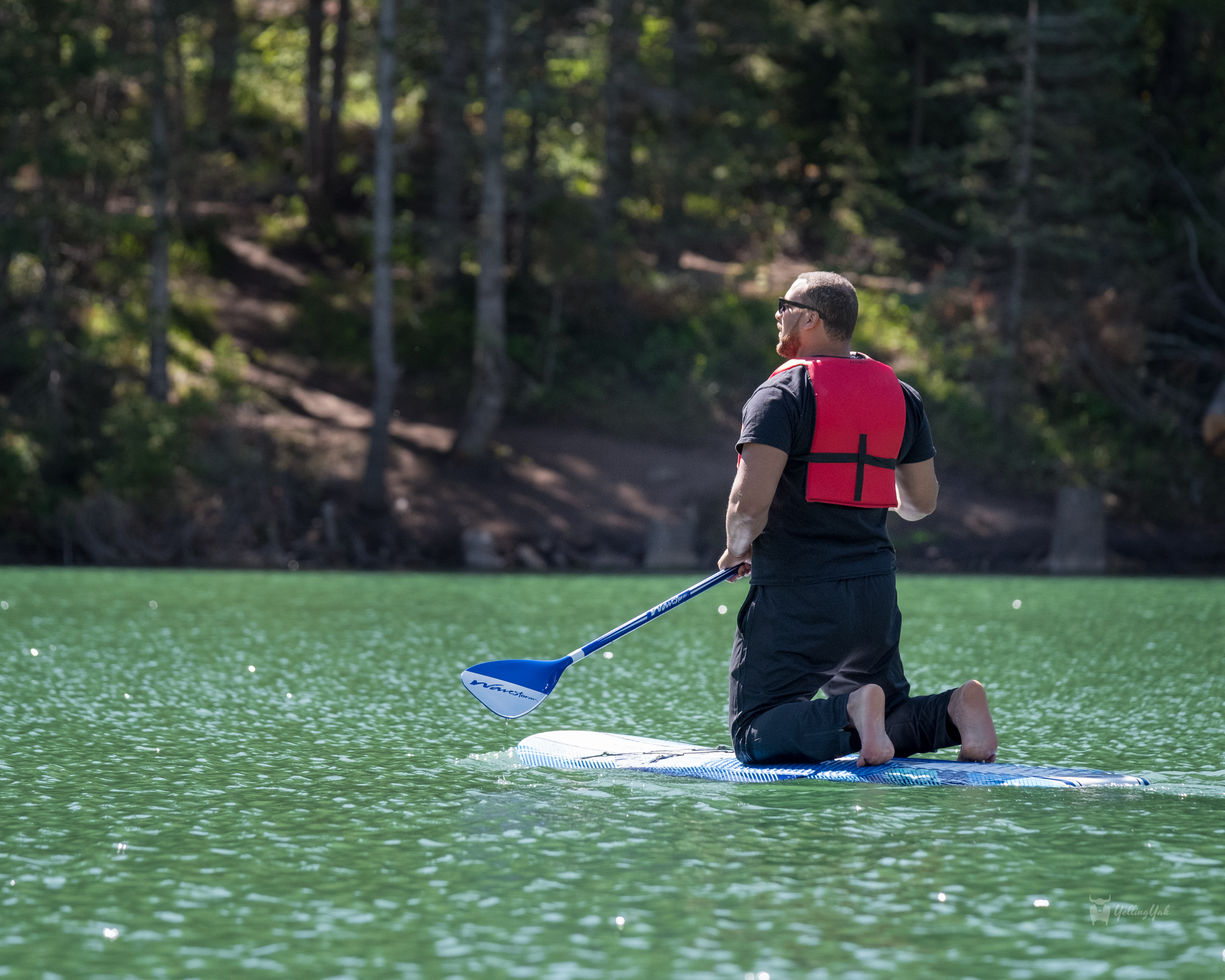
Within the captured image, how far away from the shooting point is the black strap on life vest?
4.67m

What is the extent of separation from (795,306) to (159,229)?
18.4 m

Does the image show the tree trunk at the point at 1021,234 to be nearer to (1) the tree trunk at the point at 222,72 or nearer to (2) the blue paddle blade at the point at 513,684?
(1) the tree trunk at the point at 222,72

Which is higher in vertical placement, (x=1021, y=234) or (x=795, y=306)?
(x=1021, y=234)

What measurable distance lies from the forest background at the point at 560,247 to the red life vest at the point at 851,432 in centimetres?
1559

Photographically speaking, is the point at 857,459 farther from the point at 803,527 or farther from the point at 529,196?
the point at 529,196

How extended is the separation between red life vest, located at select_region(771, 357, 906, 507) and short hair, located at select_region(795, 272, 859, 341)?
0.34ft

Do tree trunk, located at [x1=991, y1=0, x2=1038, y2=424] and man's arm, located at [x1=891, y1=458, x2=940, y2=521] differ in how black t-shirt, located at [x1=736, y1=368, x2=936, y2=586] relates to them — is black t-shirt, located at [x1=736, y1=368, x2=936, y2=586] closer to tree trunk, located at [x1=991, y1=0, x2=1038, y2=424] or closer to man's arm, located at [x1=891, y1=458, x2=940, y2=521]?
man's arm, located at [x1=891, y1=458, x2=940, y2=521]

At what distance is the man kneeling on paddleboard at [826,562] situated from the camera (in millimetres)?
4652

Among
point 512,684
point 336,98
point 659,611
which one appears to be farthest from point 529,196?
point 659,611

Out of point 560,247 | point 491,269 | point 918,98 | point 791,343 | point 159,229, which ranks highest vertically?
point 918,98

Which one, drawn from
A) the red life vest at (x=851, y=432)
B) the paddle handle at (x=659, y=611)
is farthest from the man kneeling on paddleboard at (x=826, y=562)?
the paddle handle at (x=659, y=611)

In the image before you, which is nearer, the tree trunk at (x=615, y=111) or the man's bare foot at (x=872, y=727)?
the man's bare foot at (x=872, y=727)

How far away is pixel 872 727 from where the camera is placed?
4.55 meters

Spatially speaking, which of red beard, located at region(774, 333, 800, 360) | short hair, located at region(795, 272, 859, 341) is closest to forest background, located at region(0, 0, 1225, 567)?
red beard, located at region(774, 333, 800, 360)
